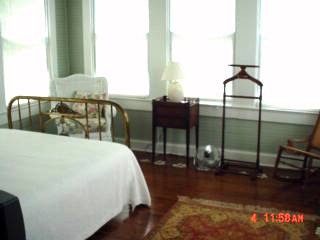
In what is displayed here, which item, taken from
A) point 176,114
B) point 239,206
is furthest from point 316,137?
point 176,114

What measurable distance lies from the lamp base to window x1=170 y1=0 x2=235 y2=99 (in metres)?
0.25

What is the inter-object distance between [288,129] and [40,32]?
316cm

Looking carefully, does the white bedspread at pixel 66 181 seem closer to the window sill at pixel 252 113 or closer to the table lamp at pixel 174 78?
the table lamp at pixel 174 78

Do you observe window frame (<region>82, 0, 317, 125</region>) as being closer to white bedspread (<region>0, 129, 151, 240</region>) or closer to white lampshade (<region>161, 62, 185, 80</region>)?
white lampshade (<region>161, 62, 185, 80</region>)

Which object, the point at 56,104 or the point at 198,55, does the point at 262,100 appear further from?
the point at 56,104

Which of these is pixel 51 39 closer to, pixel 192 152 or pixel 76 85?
pixel 76 85

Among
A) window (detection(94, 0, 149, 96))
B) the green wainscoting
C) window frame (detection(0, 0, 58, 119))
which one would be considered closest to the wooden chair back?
the green wainscoting

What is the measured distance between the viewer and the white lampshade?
4.74 meters

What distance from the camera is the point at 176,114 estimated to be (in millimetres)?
4816

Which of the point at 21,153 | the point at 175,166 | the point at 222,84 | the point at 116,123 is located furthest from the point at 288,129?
the point at 21,153

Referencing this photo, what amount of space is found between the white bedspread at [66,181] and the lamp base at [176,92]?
1.51 meters

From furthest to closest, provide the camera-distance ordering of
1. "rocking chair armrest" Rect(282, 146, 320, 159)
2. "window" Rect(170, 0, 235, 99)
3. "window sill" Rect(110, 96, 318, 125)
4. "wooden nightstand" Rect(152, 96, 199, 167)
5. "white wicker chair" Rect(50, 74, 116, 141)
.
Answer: "white wicker chair" Rect(50, 74, 116, 141)
"window" Rect(170, 0, 235, 99)
"wooden nightstand" Rect(152, 96, 199, 167)
"window sill" Rect(110, 96, 318, 125)
"rocking chair armrest" Rect(282, 146, 320, 159)

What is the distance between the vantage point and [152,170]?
4766 mm

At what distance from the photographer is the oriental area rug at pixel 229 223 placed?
126 inches
